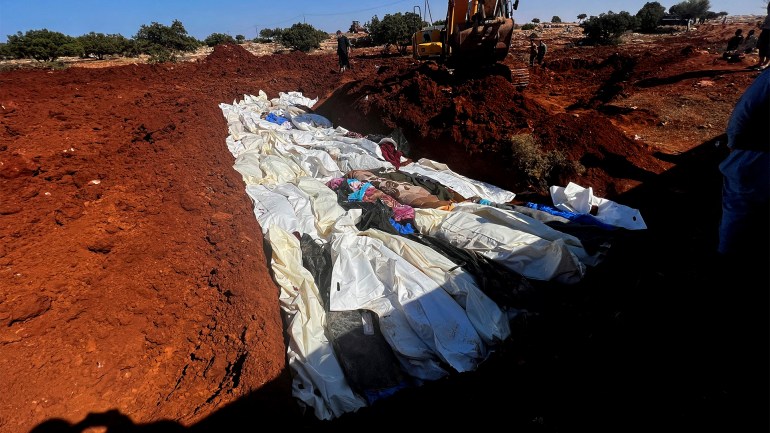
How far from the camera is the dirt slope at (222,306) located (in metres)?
1.80

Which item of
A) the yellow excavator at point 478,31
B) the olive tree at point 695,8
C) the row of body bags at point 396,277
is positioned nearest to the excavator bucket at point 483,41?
the yellow excavator at point 478,31

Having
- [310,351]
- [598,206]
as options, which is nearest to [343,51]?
[598,206]

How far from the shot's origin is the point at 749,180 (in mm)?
2229

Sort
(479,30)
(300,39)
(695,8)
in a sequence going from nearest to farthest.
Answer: (479,30) < (300,39) < (695,8)

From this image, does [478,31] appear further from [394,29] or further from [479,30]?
[394,29]

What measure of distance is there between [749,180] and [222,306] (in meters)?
3.70

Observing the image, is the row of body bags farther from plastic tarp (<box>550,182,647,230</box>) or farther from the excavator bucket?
the excavator bucket

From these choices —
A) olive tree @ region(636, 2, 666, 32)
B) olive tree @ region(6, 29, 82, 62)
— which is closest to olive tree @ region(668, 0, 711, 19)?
olive tree @ region(636, 2, 666, 32)

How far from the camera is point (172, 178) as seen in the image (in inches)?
154

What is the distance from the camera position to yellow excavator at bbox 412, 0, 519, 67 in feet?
27.8

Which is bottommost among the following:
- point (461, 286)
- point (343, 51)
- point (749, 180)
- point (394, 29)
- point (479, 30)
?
point (461, 286)

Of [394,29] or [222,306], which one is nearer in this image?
[222,306]

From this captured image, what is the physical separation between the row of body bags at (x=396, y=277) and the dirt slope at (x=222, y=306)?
0.17m

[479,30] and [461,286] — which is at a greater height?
[479,30]
